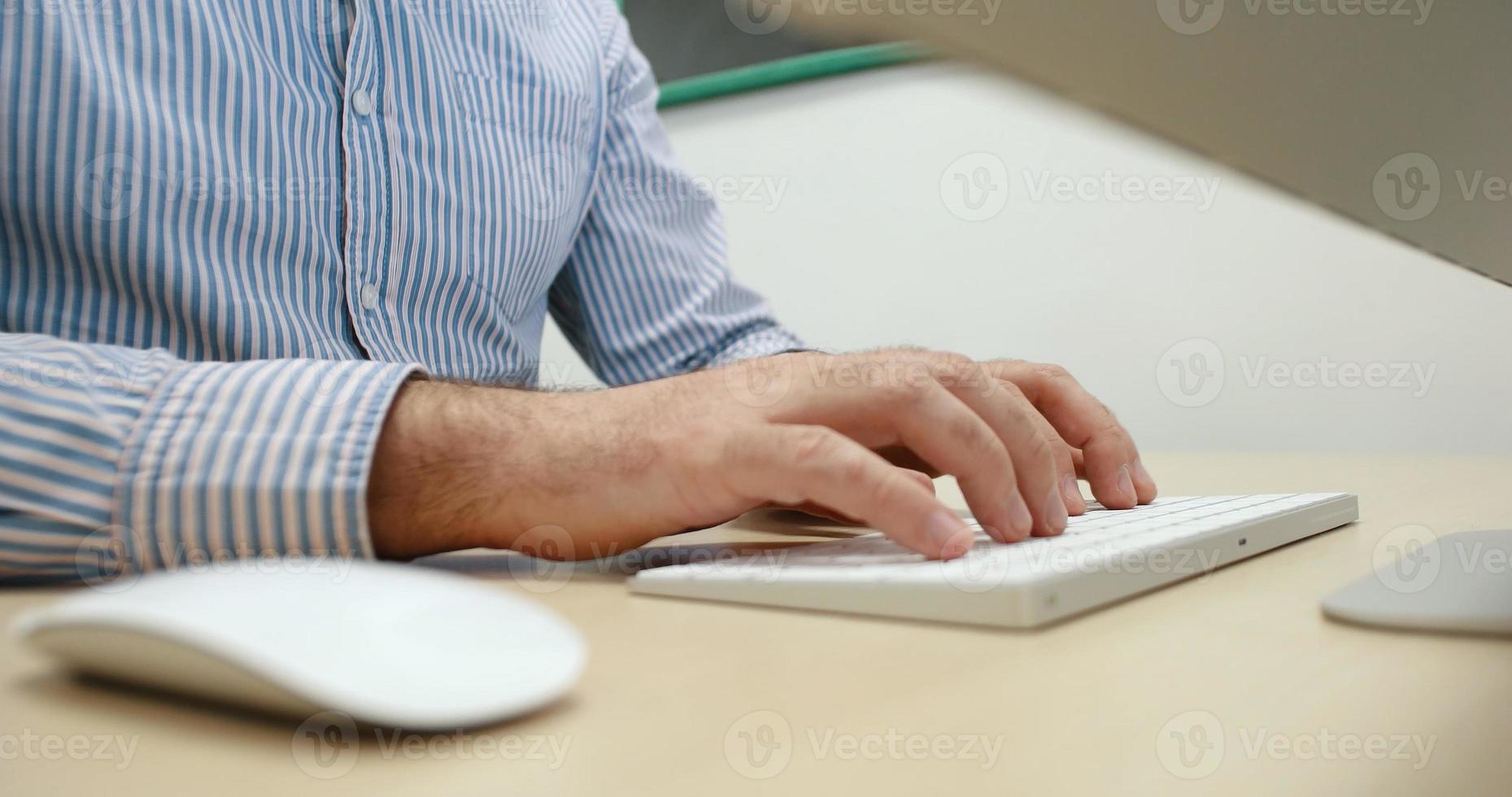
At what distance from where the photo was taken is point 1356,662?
270mm

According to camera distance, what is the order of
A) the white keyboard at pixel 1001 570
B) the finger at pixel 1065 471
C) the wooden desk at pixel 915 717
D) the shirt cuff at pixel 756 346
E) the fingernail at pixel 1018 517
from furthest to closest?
the shirt cuff at pixel 756 346, the finger at pixel 1065 471, the fingernail at pixel 1018 517, the white keyboard at pixel 1001 570, the wooden desk at pixel 915 717

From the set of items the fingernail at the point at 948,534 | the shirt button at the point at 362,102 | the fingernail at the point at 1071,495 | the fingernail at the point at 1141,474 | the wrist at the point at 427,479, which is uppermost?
the fingernail at the point at 1141,474

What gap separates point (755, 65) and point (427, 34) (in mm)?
824

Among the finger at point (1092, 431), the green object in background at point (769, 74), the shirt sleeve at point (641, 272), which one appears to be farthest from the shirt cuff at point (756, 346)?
the green object in background at point (769, 74)

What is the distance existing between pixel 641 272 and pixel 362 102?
13.2 inches

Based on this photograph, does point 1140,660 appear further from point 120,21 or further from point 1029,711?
point 120,21

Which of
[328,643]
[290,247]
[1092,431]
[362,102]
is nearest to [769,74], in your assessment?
[362,102]

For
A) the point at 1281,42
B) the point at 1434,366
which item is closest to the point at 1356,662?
the point at 1281,42

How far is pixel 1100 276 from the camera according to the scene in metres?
1.32

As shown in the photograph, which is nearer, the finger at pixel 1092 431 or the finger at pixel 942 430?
the finger at pixel 942 430

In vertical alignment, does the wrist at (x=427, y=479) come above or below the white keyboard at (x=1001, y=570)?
below

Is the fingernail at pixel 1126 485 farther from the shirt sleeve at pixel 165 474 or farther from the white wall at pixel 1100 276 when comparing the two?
the white wall at pixel 1100 276

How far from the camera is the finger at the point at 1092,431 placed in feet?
1.79

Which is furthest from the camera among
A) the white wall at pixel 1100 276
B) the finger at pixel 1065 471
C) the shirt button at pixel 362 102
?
the white wall at pixel 1100 276
